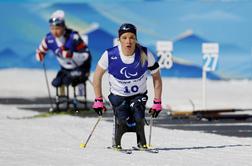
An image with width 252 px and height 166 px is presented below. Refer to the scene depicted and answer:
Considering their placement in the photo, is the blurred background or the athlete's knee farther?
the blurred background

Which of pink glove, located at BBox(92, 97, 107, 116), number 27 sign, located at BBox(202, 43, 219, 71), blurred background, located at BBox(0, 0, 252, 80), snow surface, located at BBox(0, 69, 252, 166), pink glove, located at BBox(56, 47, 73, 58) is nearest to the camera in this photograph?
snow surface, located at BBox(0, 69, 252, 166)

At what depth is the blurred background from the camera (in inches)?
1228

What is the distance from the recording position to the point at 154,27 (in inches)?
1259

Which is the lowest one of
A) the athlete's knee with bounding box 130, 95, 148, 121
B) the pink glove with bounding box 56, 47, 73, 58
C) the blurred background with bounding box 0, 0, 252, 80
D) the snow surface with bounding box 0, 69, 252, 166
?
the snow surface with bounding box 0, 69, 252, 166

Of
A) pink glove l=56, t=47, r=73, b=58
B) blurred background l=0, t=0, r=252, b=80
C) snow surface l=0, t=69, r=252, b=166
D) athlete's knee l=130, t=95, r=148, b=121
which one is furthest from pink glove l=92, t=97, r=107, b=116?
blurred background l=0, t=0, r=252, b=80

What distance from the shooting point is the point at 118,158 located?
43.1ft

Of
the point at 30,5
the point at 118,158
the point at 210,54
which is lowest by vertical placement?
the point at 118,158

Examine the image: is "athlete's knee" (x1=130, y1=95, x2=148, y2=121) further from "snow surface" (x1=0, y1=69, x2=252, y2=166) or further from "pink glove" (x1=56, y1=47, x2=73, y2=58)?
"pink glove" (x1=56, y1=47, x2=73, y2=58)

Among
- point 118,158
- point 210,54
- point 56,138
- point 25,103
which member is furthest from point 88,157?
point 25,103

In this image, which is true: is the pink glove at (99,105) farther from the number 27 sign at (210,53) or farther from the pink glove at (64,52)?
the number 27 sign at (210,53)

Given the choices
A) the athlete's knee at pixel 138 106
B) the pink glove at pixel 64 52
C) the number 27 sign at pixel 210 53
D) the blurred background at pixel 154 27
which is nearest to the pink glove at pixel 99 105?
the athlete's knee at pixel 138 106

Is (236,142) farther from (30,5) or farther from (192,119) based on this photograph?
(30,5)

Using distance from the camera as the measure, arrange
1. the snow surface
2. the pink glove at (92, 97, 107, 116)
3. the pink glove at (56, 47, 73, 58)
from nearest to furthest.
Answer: the snow surface
the pink glove at (92, 97, 107, 116)
the pink glove at (56, 47, 73, 58)

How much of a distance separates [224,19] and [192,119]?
1066 centimetres
